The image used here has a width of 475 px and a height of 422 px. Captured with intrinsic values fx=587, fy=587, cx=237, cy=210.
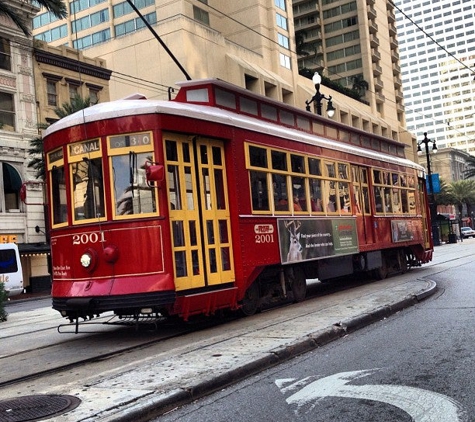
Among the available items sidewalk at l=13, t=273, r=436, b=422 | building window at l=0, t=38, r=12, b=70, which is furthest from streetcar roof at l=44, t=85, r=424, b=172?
building window at l=0, t=38, r=12, b=70

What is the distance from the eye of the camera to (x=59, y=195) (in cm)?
917

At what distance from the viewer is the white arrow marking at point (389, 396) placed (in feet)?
14.7

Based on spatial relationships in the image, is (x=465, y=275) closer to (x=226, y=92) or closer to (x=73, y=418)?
(x=226, y=92)

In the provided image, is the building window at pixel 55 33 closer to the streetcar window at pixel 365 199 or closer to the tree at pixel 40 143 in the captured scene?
the tree at pixel 40 143

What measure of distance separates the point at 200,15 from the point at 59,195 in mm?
47159

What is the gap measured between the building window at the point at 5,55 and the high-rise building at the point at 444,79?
296 feet

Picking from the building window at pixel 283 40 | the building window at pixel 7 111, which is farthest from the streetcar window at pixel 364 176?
the building window at pixel 283 40

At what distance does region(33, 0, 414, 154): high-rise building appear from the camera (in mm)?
47656

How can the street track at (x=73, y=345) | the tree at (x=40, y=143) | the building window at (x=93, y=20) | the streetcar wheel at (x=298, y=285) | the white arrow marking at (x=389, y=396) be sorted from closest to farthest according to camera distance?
1. the white arrow marking at (x=389, y=396)
2. the street track at (x=73, y=345)
3. the streetcar wheel at (x=298, y=285)
4. the tree at (x=40, y=143)
5. the building window at (x=93, y=20)

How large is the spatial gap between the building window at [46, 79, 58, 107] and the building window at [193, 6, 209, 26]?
2202 centimetres

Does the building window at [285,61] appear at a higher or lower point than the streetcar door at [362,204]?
higher

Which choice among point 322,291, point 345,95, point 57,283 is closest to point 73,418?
point 57,283

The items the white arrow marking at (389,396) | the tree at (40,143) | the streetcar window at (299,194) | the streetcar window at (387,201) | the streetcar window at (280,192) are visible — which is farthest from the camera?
the tree at (40,143)

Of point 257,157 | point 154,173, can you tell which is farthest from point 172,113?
point 257,157
